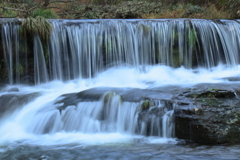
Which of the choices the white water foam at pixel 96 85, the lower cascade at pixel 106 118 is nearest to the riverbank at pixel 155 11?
the white water foam at pixel 96 85

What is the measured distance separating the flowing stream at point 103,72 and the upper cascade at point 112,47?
0.11 ft

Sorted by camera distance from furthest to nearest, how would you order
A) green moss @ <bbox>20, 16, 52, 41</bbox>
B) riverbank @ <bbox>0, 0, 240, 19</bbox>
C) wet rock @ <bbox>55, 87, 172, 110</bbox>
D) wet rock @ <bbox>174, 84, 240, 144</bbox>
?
riverbank @ <bbox>0, 0, 240, 19</bbox> < green moss @ <bbox>20, 16, 52, 41</bbox> < wet rock @ <bbox>55, 87, 172, 110</bbox> < wet rock @ <bbox>174, 84, 240, 144</bbox>

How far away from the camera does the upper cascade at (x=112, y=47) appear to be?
8688mm

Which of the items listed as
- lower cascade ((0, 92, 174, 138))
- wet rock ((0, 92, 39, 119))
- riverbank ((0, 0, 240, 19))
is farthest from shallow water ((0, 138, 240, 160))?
riverbank ((0, 0, 240, 19))

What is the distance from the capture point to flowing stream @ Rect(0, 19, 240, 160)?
5.18 m

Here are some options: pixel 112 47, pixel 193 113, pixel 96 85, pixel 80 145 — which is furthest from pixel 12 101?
pixel 193 113

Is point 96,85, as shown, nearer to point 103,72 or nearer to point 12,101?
point 103,72

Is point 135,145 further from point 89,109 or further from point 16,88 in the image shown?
point 16,88

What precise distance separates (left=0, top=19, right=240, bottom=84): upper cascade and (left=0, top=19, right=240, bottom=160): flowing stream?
32 millimetres

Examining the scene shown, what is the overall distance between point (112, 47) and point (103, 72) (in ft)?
3.24

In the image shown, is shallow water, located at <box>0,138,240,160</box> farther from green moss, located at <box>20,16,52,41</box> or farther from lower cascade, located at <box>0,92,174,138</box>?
green moss, located at <box>20,16,52,41</box>

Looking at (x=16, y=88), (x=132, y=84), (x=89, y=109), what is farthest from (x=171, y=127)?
(x=16, y=88)

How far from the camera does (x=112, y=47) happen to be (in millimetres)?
9273

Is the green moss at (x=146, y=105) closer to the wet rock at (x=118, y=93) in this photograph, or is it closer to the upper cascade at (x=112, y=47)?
the wet rock at (x=118, y=93)
